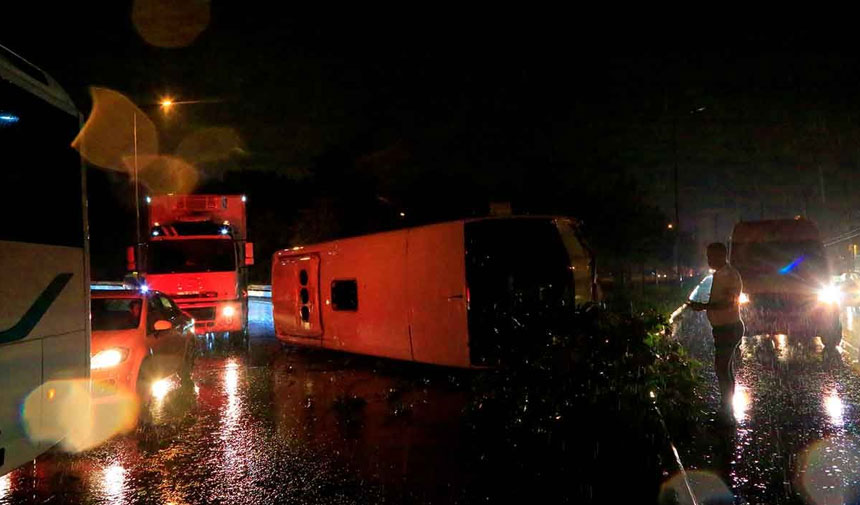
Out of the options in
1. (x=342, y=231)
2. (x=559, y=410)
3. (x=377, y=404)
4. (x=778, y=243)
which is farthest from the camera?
(x=342, y=231)

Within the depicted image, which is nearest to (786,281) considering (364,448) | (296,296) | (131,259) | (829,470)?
(829,470)

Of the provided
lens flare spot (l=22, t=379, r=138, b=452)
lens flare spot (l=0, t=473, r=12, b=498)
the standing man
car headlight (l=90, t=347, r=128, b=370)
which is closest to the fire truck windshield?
car headlight (l=90, t=347, r=128, b=370)

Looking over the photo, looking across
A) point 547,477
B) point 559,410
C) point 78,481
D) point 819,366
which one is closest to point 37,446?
point 78,481

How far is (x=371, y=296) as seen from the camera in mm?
12320

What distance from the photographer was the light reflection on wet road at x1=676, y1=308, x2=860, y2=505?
5730mm

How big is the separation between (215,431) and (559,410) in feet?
12.6

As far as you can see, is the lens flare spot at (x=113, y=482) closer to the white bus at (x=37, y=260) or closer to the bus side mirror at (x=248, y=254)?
the white bus at (x=37, y=260)

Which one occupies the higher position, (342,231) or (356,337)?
(342,231)

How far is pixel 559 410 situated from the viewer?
7.39 m

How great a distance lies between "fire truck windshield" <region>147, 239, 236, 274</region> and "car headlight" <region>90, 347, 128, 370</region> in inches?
336

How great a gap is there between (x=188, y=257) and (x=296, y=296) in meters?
3.62

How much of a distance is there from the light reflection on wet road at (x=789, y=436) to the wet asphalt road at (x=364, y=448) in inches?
0.6

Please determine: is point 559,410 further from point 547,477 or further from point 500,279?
point 500,279

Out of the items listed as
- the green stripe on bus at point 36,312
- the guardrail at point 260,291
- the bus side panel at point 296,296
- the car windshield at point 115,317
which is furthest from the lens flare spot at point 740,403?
the guardrail at point 260,291
